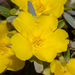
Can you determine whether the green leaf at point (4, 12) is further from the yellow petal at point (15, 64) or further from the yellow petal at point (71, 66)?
the yellow petal at point (71, 66)

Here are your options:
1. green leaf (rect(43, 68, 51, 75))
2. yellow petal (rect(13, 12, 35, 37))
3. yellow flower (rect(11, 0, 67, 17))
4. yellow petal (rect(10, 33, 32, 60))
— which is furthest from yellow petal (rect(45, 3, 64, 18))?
green leaf (rect(43, 68, 51, 75))

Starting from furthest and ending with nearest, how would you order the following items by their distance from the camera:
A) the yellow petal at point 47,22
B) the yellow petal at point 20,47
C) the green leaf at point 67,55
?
the green leaf at point 67,55, the yellow petal at point 47,22, the yellow petal at point 20,47

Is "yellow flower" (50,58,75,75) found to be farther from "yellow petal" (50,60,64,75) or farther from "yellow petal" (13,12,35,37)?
"yellow petal" (13,12,35,37)

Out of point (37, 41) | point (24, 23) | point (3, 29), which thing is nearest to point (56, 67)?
point (37, 41)

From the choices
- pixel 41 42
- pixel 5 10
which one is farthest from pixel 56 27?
pixel 5 10

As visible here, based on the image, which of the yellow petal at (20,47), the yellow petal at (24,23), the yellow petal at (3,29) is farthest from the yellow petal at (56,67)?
the yellow petal at (3,29)
